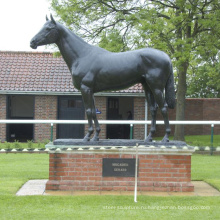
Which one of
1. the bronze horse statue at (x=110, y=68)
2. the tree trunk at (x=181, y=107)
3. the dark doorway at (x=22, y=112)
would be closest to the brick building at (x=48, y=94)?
the dark doorway at (x=22, y=112)

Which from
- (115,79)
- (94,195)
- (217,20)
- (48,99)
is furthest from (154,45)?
(94,195)

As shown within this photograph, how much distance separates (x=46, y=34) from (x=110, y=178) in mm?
2944

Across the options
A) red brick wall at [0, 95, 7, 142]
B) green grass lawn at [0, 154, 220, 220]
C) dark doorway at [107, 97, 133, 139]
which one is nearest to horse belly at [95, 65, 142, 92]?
green grass lawn at [0, 154, 220, 220]

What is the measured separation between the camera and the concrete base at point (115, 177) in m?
7.25

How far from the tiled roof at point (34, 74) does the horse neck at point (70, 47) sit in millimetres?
10290

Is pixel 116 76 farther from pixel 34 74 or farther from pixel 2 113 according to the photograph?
pixel 34 74

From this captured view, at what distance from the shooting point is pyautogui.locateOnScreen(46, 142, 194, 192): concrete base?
7246 mm

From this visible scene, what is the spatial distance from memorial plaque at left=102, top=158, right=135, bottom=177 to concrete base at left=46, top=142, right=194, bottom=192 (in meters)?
0.07

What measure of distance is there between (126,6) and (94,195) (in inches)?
497

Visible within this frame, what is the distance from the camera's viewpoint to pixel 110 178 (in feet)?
24.0

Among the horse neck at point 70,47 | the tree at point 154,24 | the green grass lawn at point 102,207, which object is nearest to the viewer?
the green grass lawn at point 102,207

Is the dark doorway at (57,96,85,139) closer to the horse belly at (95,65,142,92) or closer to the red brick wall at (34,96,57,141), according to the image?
the red brick wall at (34,96,57,141)

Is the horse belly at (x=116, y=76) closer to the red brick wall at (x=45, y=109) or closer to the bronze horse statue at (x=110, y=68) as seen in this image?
the bronze horse statue at (x=110, y=68)

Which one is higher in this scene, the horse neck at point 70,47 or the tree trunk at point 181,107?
the horse neck at point 70,47
